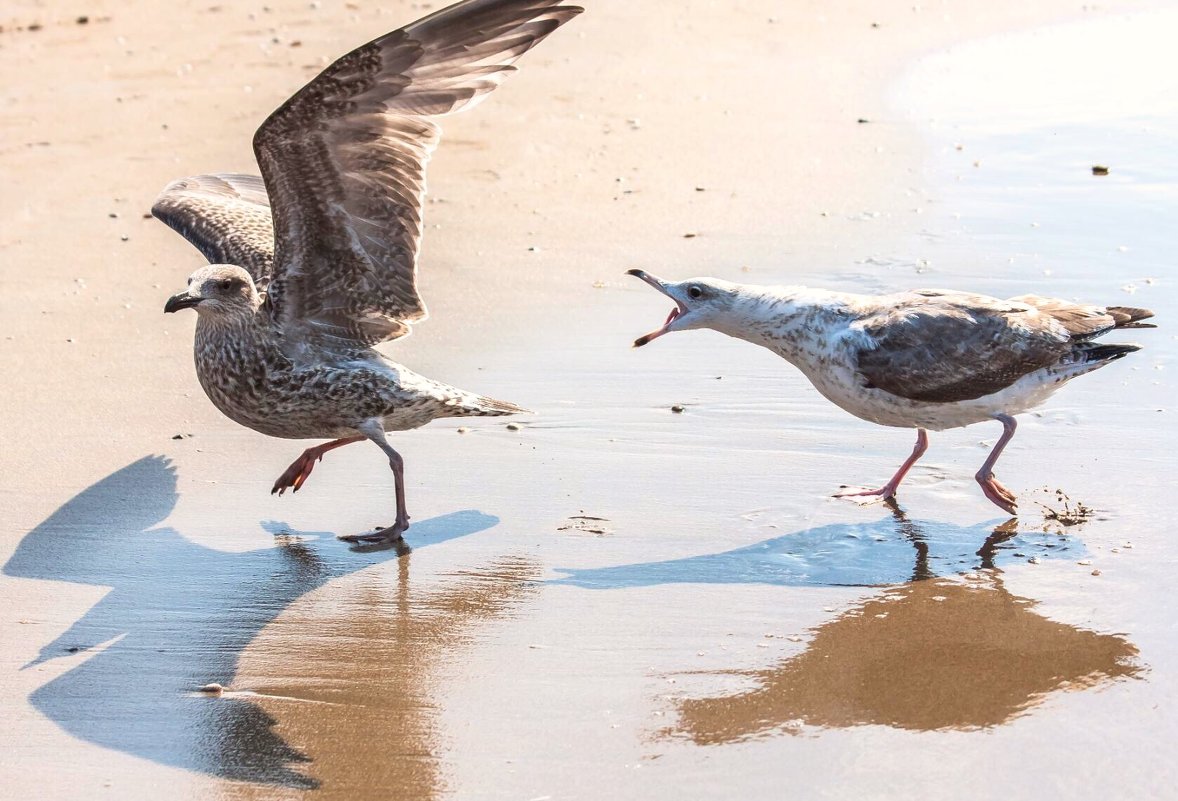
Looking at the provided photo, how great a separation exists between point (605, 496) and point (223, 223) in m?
2.69

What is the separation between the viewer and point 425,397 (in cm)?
635

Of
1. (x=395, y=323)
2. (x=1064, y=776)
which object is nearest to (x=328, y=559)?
(x=395, y=323)

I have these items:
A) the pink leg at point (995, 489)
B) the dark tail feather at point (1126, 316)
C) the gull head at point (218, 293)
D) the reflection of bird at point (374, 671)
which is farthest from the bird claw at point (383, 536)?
the dark tail feather at point (1126, 316)

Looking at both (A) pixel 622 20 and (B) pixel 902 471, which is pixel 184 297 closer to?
(B) pixel 902 471

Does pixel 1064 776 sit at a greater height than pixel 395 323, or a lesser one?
lesser

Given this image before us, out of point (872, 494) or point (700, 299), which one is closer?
point (872, 494)

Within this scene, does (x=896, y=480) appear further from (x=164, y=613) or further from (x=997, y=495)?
(x=164, y=613)

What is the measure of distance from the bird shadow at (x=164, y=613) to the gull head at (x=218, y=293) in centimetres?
72

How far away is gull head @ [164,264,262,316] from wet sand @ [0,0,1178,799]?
2.30ft

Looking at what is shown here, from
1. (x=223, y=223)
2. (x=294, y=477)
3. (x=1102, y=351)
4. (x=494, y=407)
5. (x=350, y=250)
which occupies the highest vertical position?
(x=350, y=250)

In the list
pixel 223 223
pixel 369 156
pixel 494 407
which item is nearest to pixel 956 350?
pixel 494 407

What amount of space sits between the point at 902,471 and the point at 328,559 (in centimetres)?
224

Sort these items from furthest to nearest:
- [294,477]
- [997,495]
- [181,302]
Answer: [294,477]
[181,302]
[997,495]

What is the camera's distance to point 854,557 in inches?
216
